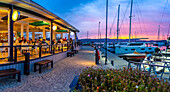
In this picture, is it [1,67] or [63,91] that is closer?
[63,91]

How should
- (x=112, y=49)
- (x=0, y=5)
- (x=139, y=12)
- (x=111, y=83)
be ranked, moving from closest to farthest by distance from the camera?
(x=111, y=83) → (x=0, y=5) → (x=139, y=12) → (x=112, y=49)

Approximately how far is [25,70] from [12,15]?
3.11 metres

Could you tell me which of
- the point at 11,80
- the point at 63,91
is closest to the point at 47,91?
the point at 63,91

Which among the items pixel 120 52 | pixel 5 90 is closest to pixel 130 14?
pixel 120 52

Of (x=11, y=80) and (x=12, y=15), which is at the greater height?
(x=12, y=15)

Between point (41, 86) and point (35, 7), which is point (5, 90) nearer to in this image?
point (41, 86)

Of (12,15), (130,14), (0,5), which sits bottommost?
(12,15)

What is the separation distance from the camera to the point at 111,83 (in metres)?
2.81

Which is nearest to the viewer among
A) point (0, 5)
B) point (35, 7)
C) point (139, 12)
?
point (0, 5)

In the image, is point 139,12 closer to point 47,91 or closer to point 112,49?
point 112,49

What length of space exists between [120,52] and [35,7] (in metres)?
24.6

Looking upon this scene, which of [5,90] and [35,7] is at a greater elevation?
[35,7]

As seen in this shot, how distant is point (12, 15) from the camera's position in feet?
21.4

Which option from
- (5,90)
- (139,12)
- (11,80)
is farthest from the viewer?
(139,12)
